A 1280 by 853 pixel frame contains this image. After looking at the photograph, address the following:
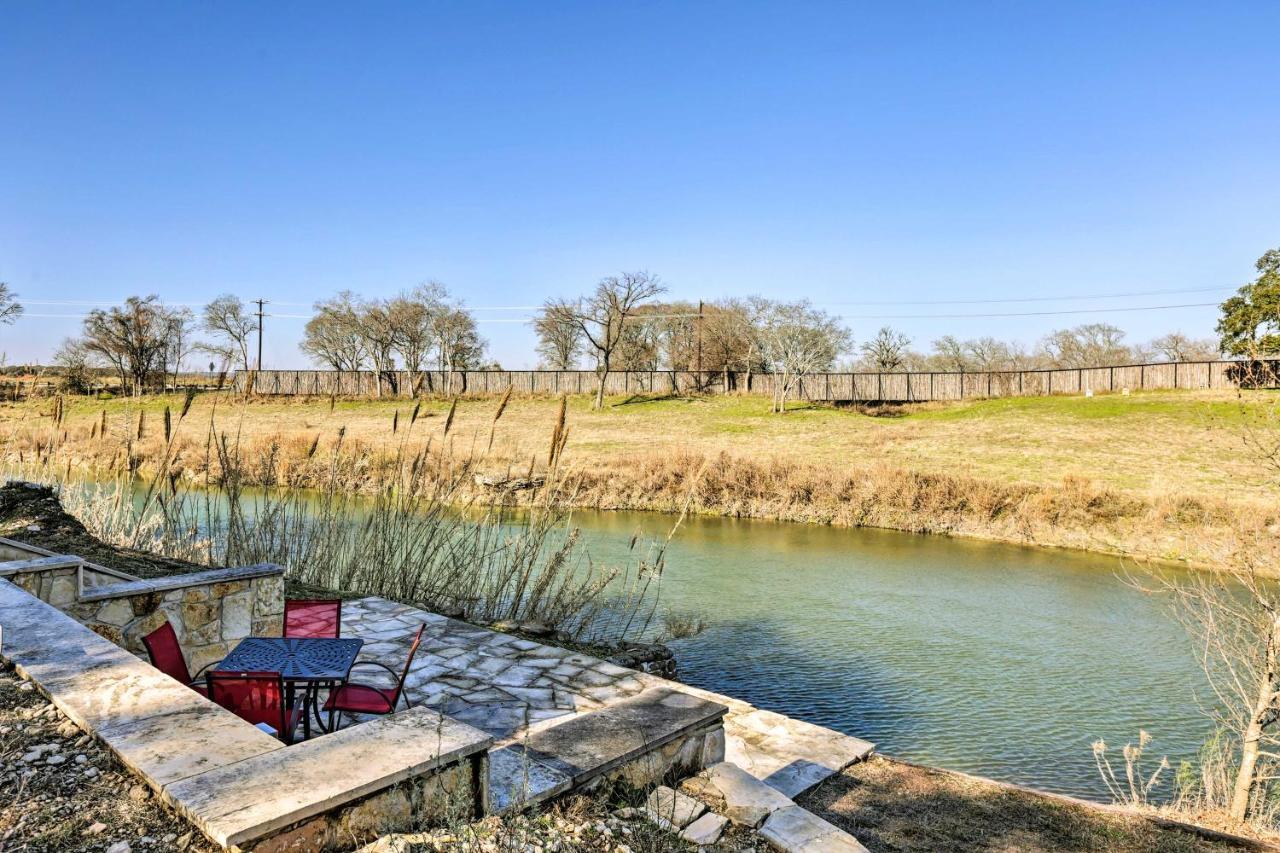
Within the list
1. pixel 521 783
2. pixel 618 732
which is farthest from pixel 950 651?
pixel 521 783

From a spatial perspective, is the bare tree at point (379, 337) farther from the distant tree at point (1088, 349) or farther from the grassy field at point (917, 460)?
the distant tree at point (1088, 349)

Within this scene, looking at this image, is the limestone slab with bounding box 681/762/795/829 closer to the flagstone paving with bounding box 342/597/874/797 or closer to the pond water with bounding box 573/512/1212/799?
the flagstone paving with bounding box 342/597/874/797

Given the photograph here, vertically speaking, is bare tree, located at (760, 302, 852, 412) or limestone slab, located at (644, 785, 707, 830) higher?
bare tree, located at (760, 302, 852, 412)

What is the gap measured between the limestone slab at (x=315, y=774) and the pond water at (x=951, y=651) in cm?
360

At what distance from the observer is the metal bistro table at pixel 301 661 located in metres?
2.94

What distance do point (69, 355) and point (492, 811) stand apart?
43.4 meters

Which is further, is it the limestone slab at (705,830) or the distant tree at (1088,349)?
the distant tree at (1088,349)

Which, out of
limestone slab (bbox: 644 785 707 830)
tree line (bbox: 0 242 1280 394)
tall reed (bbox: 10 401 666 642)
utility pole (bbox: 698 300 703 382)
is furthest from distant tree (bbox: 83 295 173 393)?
limestone slab (bbox: 644 785 707 830)

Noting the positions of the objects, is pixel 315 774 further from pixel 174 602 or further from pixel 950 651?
pixel 950 651

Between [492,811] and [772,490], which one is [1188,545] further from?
[492,811]

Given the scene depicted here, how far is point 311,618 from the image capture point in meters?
4.16

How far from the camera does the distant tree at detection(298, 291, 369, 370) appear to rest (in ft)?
125

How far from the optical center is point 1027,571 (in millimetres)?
10930

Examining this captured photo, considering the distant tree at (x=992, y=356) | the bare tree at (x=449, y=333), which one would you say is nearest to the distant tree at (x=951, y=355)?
the distant tree at (x=992, y=356)
